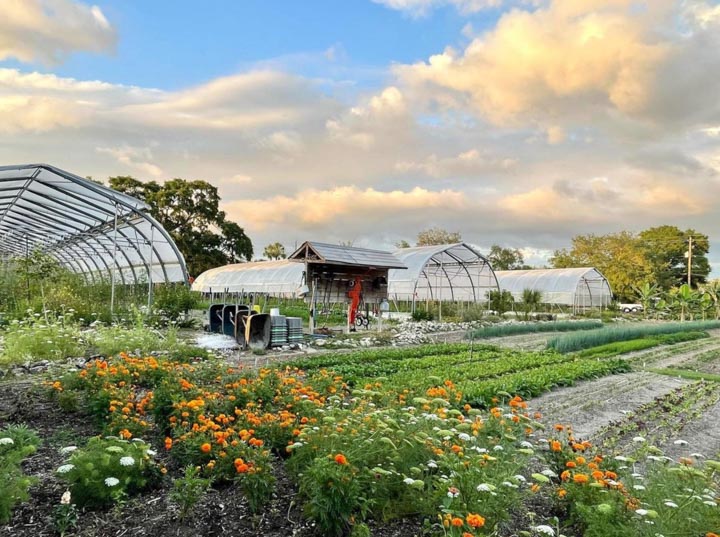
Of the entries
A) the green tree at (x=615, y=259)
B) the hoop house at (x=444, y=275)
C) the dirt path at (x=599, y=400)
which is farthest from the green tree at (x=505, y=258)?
the dirt path at (x=599, y=400)

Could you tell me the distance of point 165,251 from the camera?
57.9 feet

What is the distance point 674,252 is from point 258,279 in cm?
4396

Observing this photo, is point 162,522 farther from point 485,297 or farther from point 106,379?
point 485,297

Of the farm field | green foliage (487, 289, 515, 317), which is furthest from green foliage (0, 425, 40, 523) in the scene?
green foliage (487, 289, 515, 317)

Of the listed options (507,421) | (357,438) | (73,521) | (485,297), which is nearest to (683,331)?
(485,297)

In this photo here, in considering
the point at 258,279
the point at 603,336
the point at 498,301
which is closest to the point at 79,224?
the point at 258,279

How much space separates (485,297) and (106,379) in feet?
76.5

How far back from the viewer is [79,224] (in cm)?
1758

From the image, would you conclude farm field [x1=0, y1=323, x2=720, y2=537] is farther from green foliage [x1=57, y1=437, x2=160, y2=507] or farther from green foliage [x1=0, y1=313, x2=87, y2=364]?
green foliage [x1=0, y1=313, x2=87, y2=364]

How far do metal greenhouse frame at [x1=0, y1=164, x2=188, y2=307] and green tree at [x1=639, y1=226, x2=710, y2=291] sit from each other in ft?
148

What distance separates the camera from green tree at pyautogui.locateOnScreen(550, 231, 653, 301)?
3884cm

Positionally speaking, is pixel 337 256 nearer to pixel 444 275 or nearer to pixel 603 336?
pixel 603 336

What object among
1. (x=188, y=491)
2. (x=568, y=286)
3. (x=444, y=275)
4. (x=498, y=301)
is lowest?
(x=188, y=491)

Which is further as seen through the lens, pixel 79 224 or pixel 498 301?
pixel 498 301
